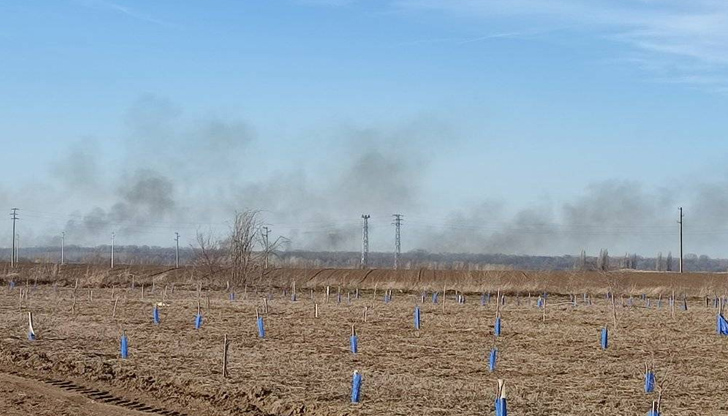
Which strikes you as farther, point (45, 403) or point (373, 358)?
point (373, 358)

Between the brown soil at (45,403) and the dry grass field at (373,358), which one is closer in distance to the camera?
the brown soil at (45,403)

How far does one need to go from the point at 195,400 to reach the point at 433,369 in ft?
15.8

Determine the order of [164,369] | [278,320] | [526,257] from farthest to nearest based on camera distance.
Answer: [526,257] → [278,320] → [164,369]

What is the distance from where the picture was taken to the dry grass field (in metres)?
12.6

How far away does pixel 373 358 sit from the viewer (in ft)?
57.6

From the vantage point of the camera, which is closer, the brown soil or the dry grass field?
the brown soil

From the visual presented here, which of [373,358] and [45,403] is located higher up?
[373,358]

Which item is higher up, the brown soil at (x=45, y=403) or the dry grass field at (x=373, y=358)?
the dry grass field at (x=373, y=358)

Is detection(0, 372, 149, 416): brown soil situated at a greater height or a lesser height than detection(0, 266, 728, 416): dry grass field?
lesser

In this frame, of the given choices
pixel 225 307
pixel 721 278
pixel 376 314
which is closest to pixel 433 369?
pixel 376 314

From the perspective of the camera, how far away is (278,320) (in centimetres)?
2583

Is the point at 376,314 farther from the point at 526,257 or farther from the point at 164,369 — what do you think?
the point at 526,257

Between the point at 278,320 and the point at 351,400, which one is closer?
the point at 351,400

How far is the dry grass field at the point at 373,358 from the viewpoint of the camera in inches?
498
